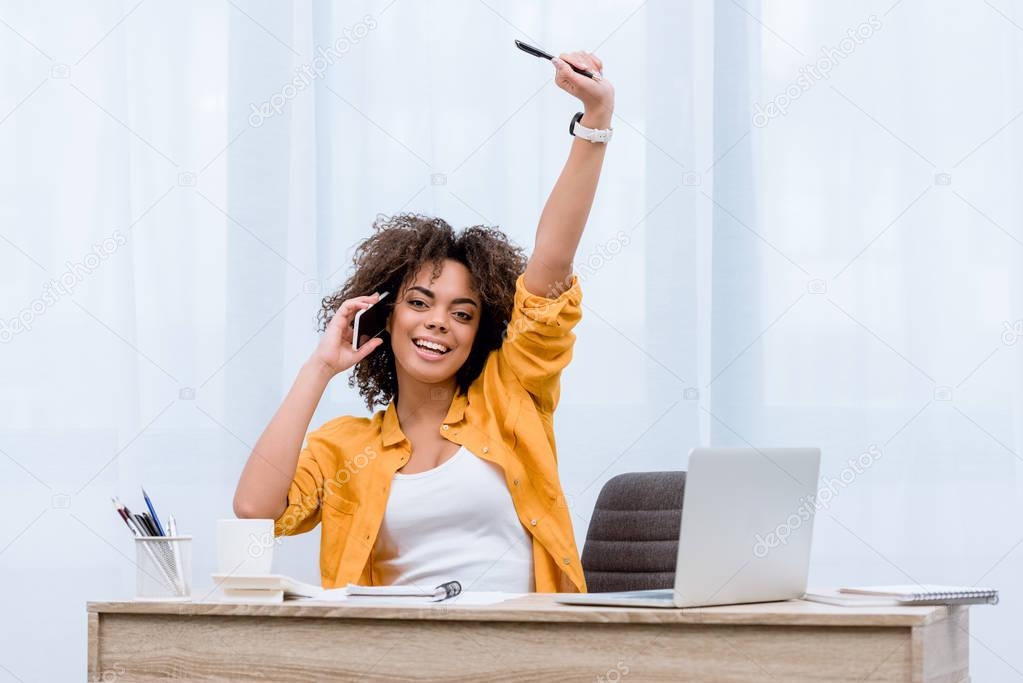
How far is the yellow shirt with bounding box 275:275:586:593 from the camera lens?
6.02ft

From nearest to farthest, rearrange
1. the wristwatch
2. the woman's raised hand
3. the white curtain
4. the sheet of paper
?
1. the sheet of paper
2. the woman's raised hand
3. the wristwatch
4. the white curtain

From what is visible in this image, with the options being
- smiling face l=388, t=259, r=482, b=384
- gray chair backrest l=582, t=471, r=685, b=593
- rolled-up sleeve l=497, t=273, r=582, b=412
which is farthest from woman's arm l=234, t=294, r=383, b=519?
gray chair backrest l=582, t=471, r=685, b=593

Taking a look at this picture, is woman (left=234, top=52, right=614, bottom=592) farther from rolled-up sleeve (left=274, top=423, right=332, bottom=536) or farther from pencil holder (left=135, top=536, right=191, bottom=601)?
pencil holder (left=135, top=536, right=191, bottom=601)

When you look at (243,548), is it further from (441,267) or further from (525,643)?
(441,267)

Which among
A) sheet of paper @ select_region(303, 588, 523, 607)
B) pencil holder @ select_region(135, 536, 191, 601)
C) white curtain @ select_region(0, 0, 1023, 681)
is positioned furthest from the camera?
white curtain @ select_region(0, 0, 1023, 681)

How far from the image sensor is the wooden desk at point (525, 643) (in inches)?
44.8

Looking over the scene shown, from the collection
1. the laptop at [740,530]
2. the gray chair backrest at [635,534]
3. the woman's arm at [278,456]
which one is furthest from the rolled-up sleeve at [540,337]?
the laptop at [740,530]

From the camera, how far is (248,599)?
1.33m

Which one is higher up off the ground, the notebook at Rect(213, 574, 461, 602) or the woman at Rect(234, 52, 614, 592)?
the woman at Rect(234, 52, 614, 592)

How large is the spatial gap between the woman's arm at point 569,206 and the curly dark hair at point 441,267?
0.12 metres

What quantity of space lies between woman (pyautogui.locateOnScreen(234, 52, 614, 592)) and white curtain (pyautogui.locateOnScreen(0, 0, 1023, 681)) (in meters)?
0.47

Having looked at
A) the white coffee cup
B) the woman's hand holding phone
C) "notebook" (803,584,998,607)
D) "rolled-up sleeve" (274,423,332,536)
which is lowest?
"notebook" (803,584,998,607)

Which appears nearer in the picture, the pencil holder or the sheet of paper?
the sheet of paper

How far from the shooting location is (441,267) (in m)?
1.97
